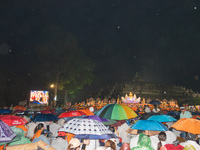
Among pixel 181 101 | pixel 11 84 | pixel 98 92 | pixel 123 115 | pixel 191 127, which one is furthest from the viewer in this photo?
pixel 98 92

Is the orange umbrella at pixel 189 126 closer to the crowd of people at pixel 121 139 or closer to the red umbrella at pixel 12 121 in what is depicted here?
the crowd of people at pixel 121 139

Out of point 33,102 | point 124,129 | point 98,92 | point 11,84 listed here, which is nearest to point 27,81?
point 11,84

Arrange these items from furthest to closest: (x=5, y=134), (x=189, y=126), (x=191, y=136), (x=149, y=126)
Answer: (x=149, y=126) < (x=189, y=126) < (x=191, y=136) < (x=5, y=134)

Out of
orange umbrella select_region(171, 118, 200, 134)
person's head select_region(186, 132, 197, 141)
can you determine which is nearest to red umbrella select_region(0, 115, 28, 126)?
orange umbrella select_region(171, 118, 200, 134)

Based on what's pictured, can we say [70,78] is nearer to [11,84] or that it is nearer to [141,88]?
[11,84]

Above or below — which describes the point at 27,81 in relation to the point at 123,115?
above

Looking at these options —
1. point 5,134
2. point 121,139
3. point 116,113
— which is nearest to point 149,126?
point 116,113

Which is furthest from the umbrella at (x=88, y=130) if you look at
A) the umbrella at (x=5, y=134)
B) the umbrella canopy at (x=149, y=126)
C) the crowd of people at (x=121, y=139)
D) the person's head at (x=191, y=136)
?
the person's head at (x=191, y=136)

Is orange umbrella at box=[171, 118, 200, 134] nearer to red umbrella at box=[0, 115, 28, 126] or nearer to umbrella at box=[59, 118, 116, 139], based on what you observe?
umbrella at box=[59, 118, 116, 139]

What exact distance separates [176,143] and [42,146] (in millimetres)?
3019

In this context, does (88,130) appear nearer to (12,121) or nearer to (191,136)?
(191,136)

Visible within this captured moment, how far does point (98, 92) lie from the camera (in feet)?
197

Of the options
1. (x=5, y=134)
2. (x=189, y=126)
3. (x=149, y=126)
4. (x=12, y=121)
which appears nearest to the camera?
(x=5, y=134)

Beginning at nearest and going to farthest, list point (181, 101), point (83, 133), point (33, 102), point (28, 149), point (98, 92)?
point (28, 149)
point (83, 133)
point (33, 102)
point (181, 101)
point (98, 92)
